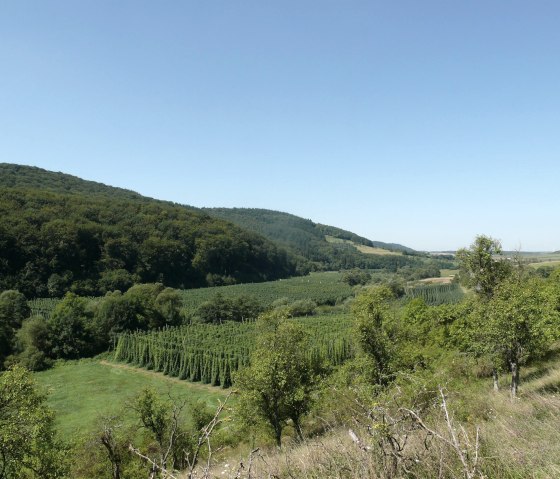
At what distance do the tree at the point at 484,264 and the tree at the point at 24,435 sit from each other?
2617 centimetres

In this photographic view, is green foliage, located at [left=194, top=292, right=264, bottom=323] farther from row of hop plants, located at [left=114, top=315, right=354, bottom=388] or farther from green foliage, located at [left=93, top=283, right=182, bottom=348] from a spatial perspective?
row of hop plants, located at [left=114, top=315, right=354, bottom=388]

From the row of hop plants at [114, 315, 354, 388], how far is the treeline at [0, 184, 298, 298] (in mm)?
49206

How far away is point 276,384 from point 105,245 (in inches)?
4257

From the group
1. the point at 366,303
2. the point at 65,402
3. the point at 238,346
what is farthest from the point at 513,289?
the point at 65,402

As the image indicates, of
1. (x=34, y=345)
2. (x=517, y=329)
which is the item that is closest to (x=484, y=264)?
(x=517, y=329)

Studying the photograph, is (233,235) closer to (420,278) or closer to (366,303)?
(420,278)

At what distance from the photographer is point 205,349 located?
4900 centimetres

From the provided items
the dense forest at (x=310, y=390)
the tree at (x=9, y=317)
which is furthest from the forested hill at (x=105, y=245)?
the dense forest at (x=310, y=390)

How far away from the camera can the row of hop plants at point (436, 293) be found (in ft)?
330

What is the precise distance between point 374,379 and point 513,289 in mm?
8233

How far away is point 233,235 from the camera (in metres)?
161

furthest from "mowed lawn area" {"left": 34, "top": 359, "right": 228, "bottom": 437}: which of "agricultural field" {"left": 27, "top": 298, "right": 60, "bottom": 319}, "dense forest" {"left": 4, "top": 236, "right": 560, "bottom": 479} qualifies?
"agricultural field" {"left": 27, "top": 298, "right": 60, "bottom": 319}

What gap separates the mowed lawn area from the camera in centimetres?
3712

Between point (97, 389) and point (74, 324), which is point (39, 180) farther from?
point (97, 389)
